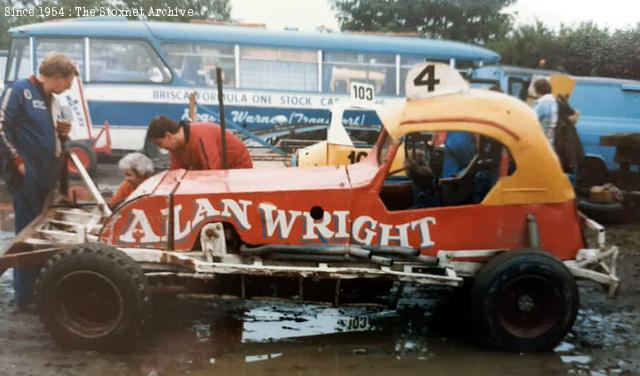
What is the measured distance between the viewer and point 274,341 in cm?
499

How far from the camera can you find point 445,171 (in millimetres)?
5828

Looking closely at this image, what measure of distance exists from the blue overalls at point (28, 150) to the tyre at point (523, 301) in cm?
→ 345

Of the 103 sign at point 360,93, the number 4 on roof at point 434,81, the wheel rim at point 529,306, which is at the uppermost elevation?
the 103 sign at point 360,93

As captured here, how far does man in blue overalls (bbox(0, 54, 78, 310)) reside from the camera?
5.42 metres

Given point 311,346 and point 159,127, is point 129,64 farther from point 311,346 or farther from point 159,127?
point 311,346

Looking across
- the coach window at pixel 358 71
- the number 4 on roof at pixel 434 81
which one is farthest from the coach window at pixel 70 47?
the number 4 on roof at pixel 434 81

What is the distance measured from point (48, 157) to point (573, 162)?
756 cm

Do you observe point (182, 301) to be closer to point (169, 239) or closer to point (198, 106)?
point (169, 239)

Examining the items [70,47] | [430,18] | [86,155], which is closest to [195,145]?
[86,155]

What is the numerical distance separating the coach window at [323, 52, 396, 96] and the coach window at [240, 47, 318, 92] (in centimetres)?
27

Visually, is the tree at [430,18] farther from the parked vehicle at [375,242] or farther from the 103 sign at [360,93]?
the parked vehicle at [375,242]

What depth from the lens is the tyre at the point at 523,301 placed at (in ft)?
15.4

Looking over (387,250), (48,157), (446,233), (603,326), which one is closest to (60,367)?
(48,157)

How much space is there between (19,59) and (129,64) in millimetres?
2044
